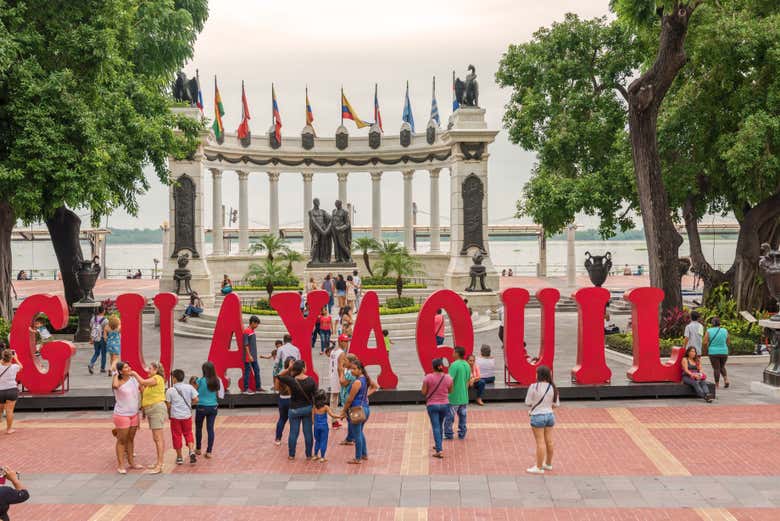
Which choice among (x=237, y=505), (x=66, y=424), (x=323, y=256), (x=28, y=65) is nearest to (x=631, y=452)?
(x=237, y=505)

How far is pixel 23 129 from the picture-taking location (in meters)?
22.0

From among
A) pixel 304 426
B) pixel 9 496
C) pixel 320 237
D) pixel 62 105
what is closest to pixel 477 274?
pixel 320 237

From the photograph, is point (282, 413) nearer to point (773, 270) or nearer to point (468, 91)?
point (773, 270)

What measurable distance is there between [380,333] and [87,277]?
50.7ft

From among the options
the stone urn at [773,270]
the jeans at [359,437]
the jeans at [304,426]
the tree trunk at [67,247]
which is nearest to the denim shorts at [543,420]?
the jeans at [359,437]

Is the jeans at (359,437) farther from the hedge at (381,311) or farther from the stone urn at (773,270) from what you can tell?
the hedge at (381,311)

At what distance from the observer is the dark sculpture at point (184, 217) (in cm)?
3938

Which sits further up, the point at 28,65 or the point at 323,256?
the point at 28,65

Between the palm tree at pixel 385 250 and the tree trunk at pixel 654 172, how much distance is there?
60.2 ft

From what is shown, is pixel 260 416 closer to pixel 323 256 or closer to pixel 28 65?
pixel 28 65

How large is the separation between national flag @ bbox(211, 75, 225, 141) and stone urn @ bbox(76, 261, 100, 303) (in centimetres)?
1909

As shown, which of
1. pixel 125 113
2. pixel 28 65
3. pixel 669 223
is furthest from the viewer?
pixel 125 113

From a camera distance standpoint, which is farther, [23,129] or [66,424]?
[23,129]

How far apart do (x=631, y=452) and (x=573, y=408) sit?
3.72m
